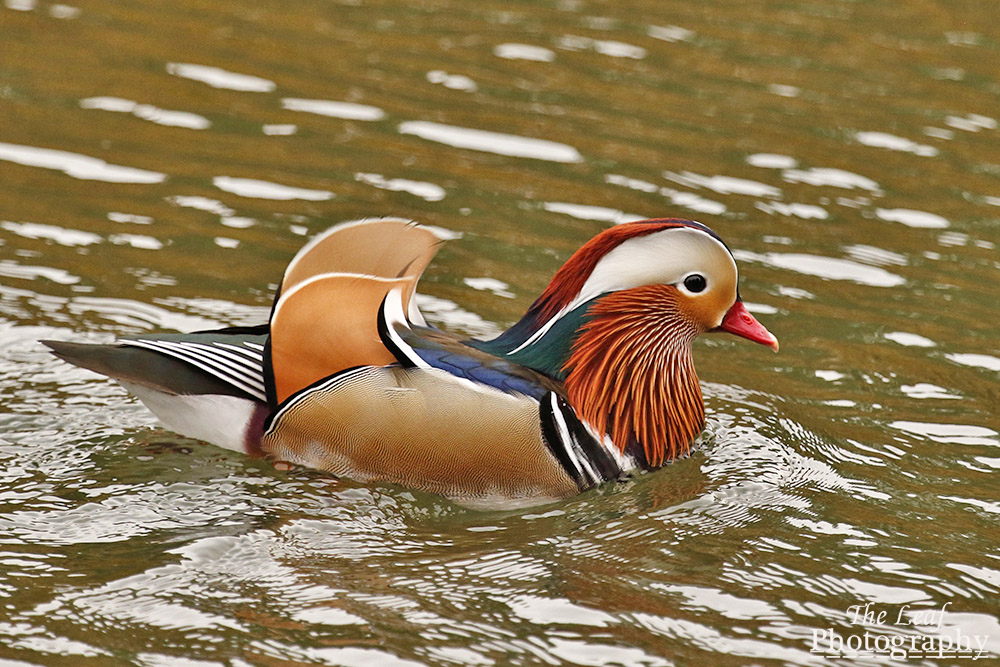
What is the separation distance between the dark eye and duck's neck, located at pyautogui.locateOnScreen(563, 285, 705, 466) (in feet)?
0.21

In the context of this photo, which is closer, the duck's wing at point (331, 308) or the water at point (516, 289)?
the water at point (516, 289)

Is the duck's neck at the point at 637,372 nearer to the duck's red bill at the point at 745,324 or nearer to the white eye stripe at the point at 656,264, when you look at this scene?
the white eye stripe at the point at 656,264

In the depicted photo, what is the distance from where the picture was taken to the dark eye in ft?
18.4

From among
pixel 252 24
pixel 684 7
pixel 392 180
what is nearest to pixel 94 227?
pixel 392 180

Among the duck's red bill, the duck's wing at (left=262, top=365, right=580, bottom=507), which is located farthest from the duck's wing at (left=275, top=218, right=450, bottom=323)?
the duck's red bill

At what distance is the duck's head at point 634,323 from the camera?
5516 mm

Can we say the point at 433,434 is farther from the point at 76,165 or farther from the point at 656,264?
the point at 76,165

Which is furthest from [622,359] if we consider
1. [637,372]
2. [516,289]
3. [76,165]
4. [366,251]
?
[76,165]

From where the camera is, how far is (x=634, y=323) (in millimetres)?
5719

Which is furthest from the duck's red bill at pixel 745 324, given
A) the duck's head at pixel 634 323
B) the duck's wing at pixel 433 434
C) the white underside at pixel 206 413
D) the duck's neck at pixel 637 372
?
the white underside at pixel 206 413

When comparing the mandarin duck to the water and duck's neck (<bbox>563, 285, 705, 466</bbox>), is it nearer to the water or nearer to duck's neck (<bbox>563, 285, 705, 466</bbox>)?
duck's neck (<bbox>563, 285, 705, 466</bbox>)

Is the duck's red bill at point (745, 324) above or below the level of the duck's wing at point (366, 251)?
below

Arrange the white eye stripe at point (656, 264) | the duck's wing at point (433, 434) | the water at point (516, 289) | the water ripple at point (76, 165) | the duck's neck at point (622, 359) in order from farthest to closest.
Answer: the water ripple at point (76, 165)
the duck's neck at point (622, 359)
the white eye stripe at point (656, 264)
the duck's wing at point (433, 434)
the water at point (516, 289)

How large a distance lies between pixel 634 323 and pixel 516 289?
5.66ft
